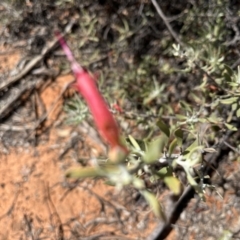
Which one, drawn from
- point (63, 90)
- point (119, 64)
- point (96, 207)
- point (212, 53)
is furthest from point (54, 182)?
point (212, 53)

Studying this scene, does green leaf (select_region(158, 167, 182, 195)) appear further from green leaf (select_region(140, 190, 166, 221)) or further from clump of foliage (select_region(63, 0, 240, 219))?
clump of foliage (select_region(63, 0, 240, 219))

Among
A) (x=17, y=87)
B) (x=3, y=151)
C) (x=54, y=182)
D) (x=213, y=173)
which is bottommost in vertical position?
(x=213, y=173)

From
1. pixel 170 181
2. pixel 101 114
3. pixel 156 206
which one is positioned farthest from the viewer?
pixel 170 181

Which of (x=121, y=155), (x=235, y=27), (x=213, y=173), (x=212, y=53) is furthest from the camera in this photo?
(x=213, y=173)

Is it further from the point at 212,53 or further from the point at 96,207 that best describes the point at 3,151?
the point at 212,53

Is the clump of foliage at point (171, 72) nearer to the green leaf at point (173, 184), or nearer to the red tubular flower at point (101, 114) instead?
the green leaf at point (173, 184)

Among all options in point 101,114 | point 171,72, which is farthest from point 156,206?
point 171,72

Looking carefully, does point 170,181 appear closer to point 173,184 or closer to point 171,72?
point 173,184

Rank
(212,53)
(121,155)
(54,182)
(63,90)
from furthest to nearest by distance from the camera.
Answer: (63,90) → (54,182) → (212,53) → (121,155)

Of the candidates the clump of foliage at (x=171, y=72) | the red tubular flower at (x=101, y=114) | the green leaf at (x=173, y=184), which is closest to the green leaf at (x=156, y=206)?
the green leaf at (x=173, y=184)

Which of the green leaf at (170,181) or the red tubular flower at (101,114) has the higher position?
the red tubular flower at (101,114)

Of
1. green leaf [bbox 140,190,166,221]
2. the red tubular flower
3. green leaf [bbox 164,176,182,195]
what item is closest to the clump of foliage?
green leaf [bbox 164,176,182,195]
